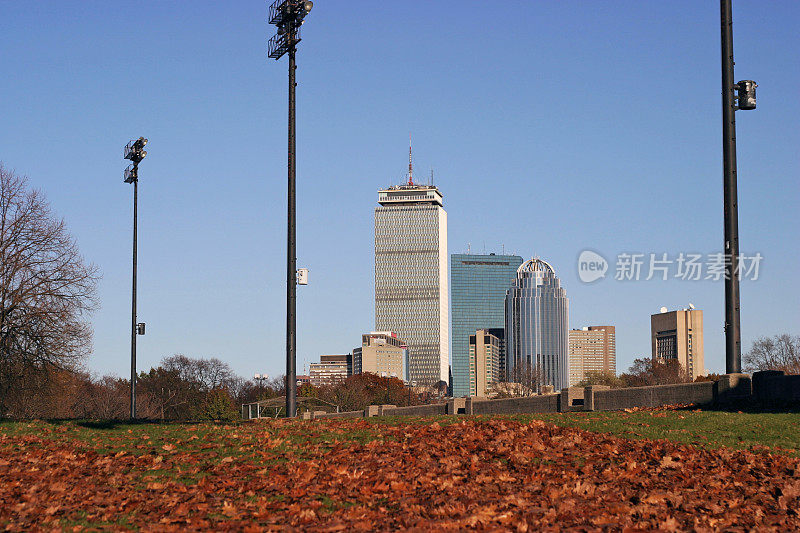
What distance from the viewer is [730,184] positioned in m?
19.5

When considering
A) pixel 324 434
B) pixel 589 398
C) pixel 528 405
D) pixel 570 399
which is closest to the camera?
Answer: pixel 324 434

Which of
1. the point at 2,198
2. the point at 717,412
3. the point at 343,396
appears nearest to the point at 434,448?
the point at 717,412

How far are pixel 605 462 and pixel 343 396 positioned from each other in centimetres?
10708

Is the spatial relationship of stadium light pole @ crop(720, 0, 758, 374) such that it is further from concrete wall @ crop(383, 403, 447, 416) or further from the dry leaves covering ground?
concrete wall @ crop(383, 403, 447, 416)

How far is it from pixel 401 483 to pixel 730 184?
12.8 metres

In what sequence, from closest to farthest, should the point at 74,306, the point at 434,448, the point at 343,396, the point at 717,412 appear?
the point at 434,448
the point at 717,412
the point at 74,306
the point at 343,396

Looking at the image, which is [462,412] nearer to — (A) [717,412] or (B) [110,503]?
(A) [717,412]

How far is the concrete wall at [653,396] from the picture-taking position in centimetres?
2028

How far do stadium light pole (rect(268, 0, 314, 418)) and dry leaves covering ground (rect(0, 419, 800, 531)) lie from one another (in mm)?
6460

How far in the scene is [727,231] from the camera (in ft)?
63.4

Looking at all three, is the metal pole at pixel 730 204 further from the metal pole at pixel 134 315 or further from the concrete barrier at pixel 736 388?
the metal pole at pixel 134 315

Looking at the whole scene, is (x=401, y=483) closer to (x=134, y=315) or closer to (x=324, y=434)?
(x=324, y=434)

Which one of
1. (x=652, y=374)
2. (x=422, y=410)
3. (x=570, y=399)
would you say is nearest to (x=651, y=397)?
(x=570, y=399)

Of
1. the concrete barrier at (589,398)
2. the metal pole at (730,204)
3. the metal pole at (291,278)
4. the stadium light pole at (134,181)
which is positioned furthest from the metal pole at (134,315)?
the metal pole at (730,204)
